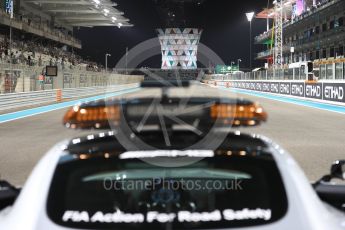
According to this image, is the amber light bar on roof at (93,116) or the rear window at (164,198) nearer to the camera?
the rear window at (164,198)

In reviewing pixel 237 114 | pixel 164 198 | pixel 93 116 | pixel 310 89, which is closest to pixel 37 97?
pixel 310 89

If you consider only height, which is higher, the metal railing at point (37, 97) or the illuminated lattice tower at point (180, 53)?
the illuminated lattice tower at point (180, 53)

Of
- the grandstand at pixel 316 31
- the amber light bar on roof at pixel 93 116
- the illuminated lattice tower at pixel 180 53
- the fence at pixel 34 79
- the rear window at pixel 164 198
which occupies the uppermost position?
the illuminated lattice tower at pixel 180 53

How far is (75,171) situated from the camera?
222cm

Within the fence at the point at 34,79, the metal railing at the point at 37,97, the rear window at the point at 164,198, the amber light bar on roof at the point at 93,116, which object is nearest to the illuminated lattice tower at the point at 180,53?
the fence at the point at 34,79

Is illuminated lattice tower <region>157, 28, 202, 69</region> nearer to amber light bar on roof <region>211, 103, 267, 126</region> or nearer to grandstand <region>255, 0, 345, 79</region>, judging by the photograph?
grandstand <region>255, 0, 345, 79</region>

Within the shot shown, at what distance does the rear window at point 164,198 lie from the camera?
2.01 metres

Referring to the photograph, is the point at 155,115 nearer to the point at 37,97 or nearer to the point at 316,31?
the point at 37,97

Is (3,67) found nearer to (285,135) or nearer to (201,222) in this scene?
(285,135)

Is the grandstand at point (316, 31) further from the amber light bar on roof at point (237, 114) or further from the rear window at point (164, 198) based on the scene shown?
the rear window at point (164, 198)

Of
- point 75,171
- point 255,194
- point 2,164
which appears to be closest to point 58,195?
point 75,171

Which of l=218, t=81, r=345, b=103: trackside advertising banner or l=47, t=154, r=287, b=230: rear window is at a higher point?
l=218, t=81, r=345, b=103: trackside advertising banner

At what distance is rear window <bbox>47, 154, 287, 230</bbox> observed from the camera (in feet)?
6.59

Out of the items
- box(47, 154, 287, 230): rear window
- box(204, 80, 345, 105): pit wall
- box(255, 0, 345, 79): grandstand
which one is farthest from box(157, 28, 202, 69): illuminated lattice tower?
box(47, 154, 287, 230): rear window
